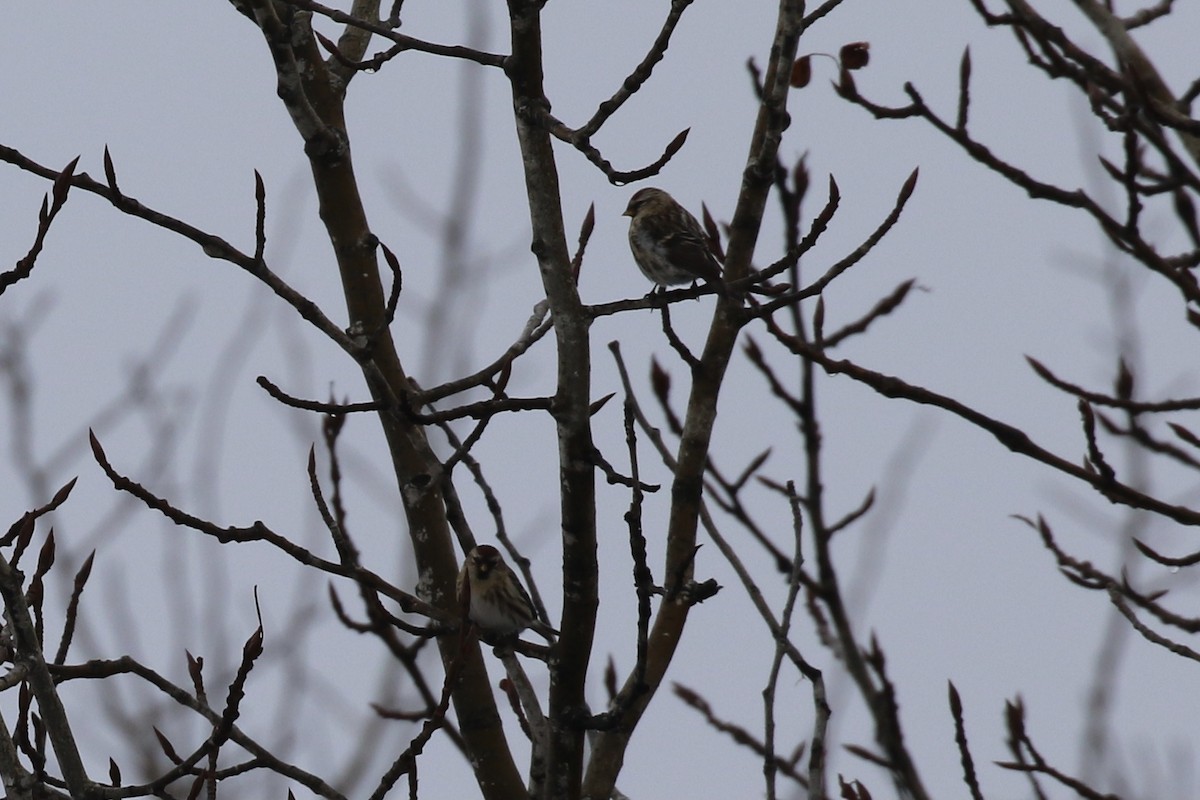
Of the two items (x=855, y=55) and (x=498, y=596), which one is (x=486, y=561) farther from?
(x=855, y=55)

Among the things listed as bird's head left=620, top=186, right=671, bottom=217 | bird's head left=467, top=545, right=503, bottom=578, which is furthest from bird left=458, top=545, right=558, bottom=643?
bird's head left=620, top=186, right=671, bottom=217

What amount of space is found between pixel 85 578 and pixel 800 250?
191 cm

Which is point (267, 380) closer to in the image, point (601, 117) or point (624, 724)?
point (601, 117)

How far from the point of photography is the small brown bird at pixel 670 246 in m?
6.80

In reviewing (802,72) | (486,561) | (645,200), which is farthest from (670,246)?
(802,72)

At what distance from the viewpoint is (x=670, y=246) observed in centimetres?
686

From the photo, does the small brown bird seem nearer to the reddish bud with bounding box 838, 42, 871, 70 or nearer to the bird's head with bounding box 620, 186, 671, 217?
the bird's head with bounding box 620, 186, 671, 217

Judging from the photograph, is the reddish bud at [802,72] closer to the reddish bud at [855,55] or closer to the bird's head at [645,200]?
the reddish bud at [855,55]

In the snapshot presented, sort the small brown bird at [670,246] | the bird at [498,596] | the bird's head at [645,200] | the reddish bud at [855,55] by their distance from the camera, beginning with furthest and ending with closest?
the bird's head at [645,200] < the small brown bird at [670,246] < the bird at [498,596] < the reddish bud at [855,55]

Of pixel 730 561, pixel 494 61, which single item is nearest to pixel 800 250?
pixel 494 61

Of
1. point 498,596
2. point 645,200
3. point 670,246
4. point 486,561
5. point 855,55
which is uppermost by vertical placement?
point 645,200

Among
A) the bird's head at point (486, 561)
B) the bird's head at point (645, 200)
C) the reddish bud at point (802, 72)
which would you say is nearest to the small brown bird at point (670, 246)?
the bird's head at point (645, 200)

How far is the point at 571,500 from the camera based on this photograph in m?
3.10

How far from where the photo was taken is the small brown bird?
22.3 feet
